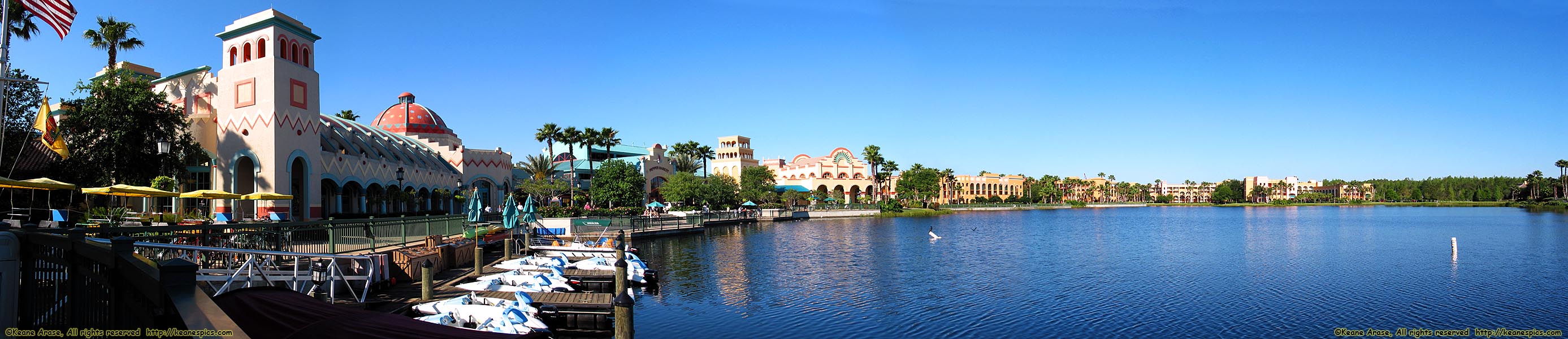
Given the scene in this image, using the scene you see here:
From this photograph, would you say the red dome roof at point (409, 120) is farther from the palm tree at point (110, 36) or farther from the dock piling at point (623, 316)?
the dock piling at point (623, 316)

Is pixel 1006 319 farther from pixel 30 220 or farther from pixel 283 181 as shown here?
pixel 283 181

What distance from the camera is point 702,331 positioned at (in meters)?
19.2

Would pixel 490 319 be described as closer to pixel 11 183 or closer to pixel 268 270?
pixel 268 270

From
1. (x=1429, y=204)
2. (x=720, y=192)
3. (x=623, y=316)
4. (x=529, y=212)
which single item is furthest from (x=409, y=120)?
(x=1429, y=204)

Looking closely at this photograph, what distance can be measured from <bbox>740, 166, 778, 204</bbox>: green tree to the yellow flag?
71.2 m

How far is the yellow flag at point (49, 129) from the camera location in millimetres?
22266

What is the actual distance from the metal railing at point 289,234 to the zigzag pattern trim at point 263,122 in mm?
12276

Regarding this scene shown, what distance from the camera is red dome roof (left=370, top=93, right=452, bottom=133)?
2608 inches

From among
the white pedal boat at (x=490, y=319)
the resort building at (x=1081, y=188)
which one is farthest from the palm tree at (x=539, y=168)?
the resort building at (x=1081, y=188)

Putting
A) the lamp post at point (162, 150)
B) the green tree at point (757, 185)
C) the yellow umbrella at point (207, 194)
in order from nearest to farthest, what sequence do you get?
the lamp post at point (162, 150) < the yellow umbrella at point (207, 194) < the green tree at point (757, 185)

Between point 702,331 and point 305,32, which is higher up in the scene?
point 305,32

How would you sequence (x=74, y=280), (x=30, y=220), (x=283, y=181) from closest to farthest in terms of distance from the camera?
1. (x=74, y=280)
2. (x=30, y=220)
3. (x=283, y=181)

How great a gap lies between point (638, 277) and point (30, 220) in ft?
59.5

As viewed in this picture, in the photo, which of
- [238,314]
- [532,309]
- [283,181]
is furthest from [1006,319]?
[283,181]
